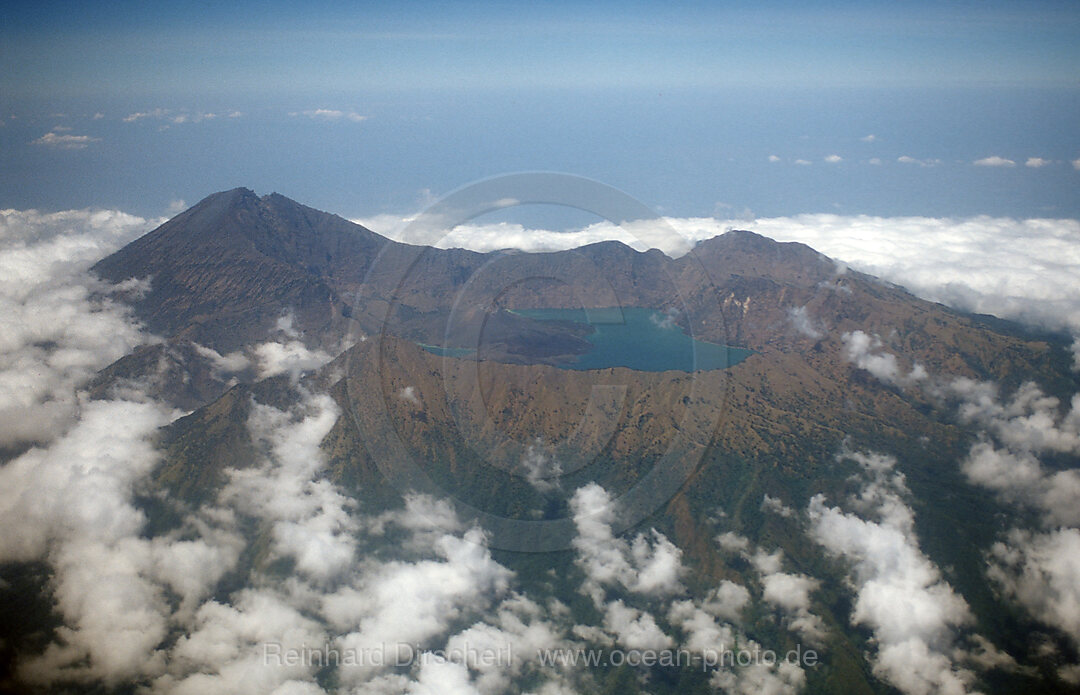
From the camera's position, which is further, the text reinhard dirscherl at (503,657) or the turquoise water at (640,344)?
the turquoise water at (640,344)

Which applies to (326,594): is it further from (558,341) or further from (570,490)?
(558,341)

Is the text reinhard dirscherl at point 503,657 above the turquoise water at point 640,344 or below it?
below

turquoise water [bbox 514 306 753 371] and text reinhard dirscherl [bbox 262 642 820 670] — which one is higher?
turquoise water [bbox 514 306 753 371]

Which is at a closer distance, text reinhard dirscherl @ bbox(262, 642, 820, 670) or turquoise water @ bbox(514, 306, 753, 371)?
text reinhard dirscherl @ bbox(262, 642, 820, 670)

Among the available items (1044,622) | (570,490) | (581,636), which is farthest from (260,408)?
(1044,622)
